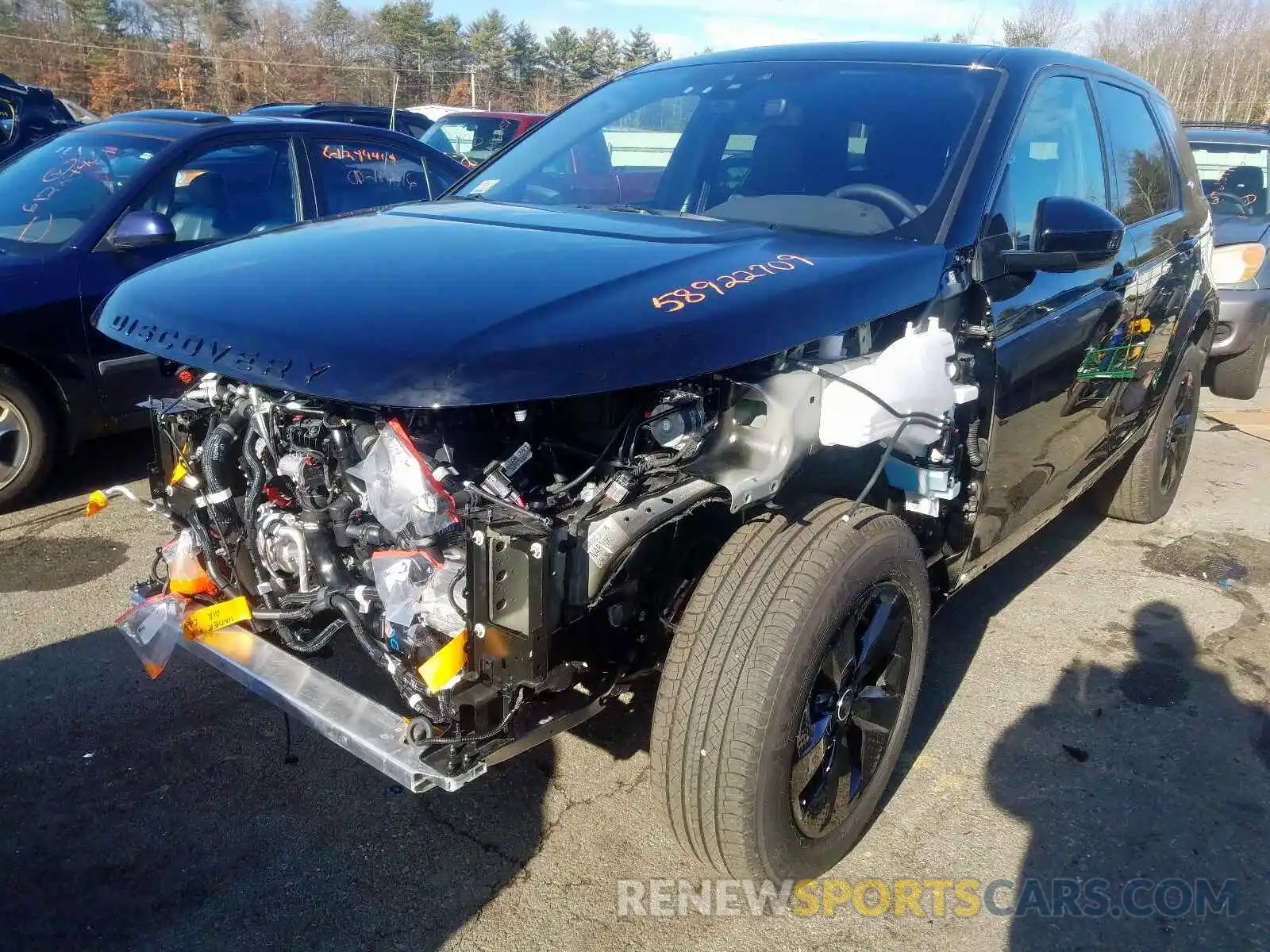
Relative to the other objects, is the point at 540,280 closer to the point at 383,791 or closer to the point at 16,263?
the point at 383,791

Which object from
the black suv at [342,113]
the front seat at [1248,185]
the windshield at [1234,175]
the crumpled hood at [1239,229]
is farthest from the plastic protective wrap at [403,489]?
the black suv at [342,113]

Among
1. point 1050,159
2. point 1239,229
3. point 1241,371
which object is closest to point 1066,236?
point 1050,159

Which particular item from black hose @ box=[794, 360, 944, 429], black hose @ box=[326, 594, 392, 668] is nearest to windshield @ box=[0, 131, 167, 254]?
black hose @ box=[326, 594, 392, 668]

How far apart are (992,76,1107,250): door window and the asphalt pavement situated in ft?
5.10

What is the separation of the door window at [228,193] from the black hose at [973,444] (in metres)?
3.63

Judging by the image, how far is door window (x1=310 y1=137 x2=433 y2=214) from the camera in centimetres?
545

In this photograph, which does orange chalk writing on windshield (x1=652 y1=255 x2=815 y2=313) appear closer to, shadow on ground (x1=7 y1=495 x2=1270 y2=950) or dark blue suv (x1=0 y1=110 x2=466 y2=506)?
shadow on ground (x1=7 y1=495 x2=1270 y2=950)

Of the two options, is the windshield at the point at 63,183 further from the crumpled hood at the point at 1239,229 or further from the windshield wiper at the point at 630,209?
the crumpled hood at the point at 1239,229

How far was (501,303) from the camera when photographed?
1958 millimetres

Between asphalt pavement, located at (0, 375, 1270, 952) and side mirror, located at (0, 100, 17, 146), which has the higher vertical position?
side mirror, located at (0, 100, 17, 146)

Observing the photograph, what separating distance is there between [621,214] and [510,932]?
6.25 feet

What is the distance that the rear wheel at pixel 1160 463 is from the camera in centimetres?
445

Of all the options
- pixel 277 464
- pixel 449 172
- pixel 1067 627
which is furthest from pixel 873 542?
pixel 449 172

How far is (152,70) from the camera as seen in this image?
32406 millimetres
